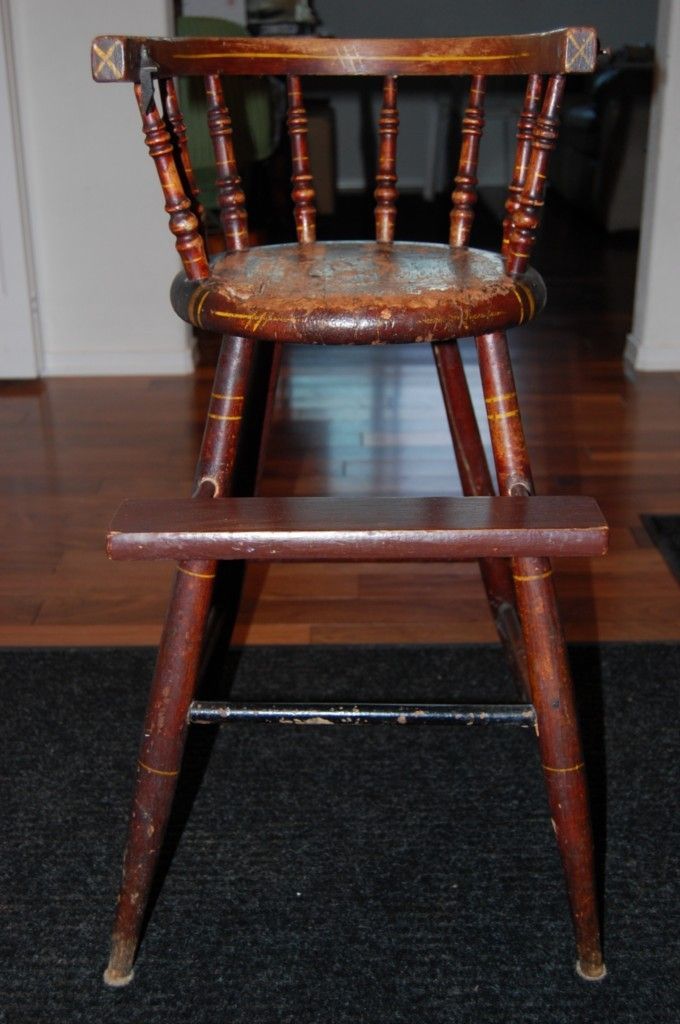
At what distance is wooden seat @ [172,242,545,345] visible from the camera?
0.91m

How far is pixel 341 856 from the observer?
1.11m

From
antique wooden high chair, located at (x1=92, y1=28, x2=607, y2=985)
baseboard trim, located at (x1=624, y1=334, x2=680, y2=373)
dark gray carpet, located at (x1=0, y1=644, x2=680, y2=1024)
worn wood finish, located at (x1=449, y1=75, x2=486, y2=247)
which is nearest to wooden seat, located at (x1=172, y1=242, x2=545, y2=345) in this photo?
antique wooden high chair, located at (x1=92, y1=28, x2=607, y2=985)

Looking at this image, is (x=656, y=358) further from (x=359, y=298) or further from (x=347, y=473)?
(x=359, y=298)

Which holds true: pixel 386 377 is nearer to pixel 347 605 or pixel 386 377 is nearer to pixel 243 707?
pixel 347 605

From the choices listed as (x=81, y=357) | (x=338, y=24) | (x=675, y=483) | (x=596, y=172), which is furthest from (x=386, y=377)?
(x=338, y=24)

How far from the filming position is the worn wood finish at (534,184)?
98 cm

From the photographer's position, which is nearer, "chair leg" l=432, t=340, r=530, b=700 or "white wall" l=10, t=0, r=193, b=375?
"chair leg" l=432, t=340, r=530, b=700

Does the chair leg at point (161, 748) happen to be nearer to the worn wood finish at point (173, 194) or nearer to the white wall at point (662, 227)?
the worn wood finish at point (173, 194)

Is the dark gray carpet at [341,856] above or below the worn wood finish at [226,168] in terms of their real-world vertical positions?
below

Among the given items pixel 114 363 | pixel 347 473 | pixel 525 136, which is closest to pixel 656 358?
pixel 347 473

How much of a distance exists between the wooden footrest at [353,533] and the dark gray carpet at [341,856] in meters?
0.37

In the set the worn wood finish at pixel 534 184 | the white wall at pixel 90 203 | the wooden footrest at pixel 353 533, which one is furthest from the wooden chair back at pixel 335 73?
the white wall at pixel 90 203

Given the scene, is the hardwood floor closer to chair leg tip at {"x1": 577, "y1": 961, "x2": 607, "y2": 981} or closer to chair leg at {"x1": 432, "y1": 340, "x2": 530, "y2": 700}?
chair leg at {"x1": 432, "y1": 340, "x2": 530, "y2": 700}

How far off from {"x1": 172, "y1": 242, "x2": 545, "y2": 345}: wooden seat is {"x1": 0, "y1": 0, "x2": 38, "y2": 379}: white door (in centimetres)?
158
